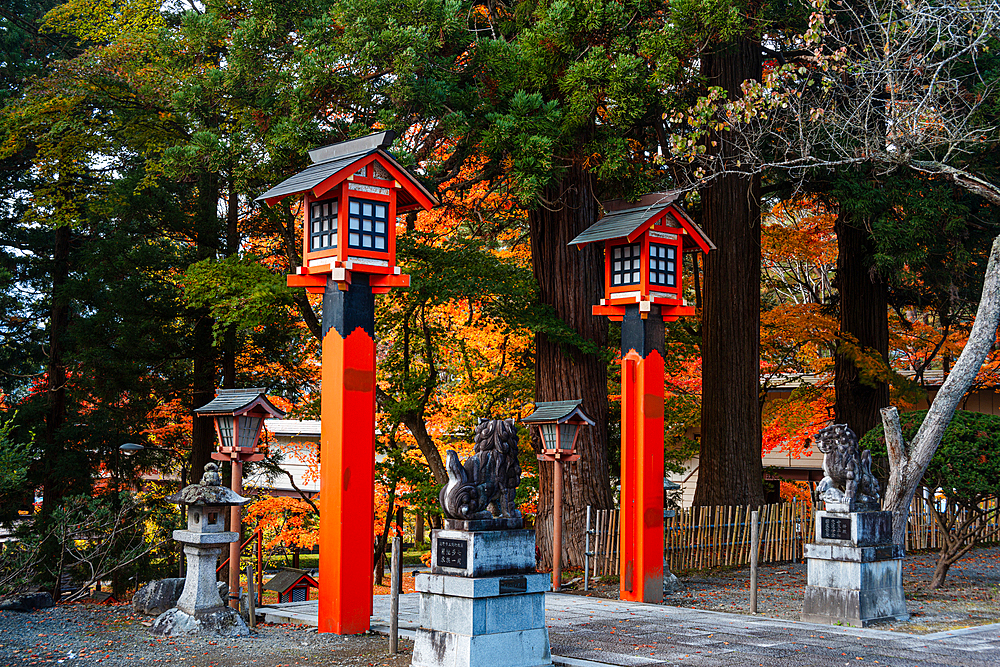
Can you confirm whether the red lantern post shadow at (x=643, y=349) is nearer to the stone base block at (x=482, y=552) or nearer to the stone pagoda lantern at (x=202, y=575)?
the stone base block at (x=482, y=552)

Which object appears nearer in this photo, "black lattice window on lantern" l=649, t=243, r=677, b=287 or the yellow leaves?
"black lattice window on lantern" l=649, t=243, r=677, b=287

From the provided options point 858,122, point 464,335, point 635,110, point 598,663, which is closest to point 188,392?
point 464,335

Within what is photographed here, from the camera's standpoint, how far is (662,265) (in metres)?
12.8

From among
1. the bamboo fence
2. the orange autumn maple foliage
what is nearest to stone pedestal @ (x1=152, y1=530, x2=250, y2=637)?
the bamboo fence

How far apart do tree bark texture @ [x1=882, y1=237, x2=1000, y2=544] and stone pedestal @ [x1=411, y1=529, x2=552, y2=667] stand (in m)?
6.57

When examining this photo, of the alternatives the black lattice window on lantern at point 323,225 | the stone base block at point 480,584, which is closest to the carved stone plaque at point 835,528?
the stone base block at point 480,584

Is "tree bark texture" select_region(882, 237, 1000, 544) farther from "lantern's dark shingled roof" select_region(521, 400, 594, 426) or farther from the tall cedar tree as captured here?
the tall cedar tree

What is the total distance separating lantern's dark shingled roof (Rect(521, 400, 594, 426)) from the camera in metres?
13.4

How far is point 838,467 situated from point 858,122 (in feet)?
19.0

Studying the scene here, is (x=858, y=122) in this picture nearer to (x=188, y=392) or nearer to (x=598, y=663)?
(x=598, y=663)

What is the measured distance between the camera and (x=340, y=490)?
9.83 meters

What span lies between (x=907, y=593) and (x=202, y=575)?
9.74 metres

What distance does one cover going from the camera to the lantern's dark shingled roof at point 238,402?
1165 cm

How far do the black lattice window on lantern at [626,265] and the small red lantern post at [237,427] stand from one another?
518cm
